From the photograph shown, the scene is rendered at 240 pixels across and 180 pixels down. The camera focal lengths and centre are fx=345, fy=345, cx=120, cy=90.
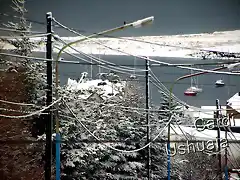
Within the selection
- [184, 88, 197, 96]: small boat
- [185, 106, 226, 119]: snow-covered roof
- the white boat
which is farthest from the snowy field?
[185, 106, 226, 119]: snow-covered roof

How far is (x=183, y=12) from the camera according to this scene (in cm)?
398

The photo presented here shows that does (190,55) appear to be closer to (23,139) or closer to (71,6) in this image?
(71,6)

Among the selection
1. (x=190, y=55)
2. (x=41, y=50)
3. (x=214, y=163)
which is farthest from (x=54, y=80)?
(x=214, y=163)

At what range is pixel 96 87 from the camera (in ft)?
12.5

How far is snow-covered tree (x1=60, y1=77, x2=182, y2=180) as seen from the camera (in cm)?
378

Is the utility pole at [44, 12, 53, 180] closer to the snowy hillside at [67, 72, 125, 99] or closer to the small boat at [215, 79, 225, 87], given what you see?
the snowy hillside at [67, 72, 125, 99]

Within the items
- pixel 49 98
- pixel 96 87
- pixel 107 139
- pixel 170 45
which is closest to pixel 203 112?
pixel 170 45

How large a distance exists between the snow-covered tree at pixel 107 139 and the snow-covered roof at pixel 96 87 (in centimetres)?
5

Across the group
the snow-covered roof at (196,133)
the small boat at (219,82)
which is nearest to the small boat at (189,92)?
the small boat at (219,82)

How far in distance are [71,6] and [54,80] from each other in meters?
0.91

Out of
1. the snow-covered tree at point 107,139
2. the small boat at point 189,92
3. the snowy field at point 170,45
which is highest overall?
the snowy field at point 170,45

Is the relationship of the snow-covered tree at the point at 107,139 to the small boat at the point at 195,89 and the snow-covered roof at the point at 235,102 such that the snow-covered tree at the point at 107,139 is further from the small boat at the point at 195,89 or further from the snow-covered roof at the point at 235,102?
the snow-covered roof at the point at 235,102

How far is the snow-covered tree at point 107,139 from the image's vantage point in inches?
149

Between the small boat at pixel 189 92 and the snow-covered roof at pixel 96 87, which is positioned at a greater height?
the snow-covered roof at pixel 96 87
